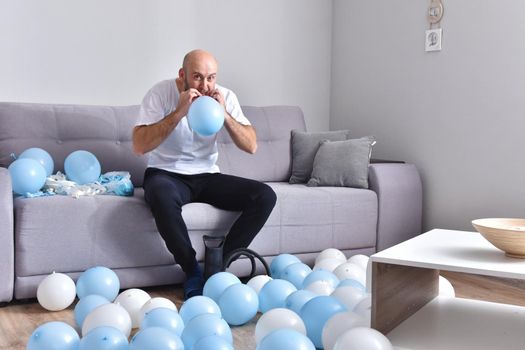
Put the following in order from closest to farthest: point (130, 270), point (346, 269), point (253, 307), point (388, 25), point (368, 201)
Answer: point (253, 307) < point (346, 269) < point (130, 270) < point (368, 201) < point (388, 25)

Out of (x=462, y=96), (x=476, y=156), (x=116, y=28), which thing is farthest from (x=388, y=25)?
(x=116, y=28)

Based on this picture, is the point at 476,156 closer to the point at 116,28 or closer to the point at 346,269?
the point at 346,269

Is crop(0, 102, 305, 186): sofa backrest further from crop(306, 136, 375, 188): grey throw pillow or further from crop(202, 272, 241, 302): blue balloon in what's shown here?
crop(202, 272, 241, 302): blue balloon

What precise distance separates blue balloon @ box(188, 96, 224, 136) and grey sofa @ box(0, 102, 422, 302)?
1.36 feet

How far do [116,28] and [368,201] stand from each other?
1746mm

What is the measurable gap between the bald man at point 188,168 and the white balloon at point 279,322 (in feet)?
2.58

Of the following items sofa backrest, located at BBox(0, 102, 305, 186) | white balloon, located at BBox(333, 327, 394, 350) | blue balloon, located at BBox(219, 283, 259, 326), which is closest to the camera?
white balloon, located at BBox(333, 327, 394, 350)

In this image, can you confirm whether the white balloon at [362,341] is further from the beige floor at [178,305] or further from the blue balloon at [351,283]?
the blue balloon at [351,283]

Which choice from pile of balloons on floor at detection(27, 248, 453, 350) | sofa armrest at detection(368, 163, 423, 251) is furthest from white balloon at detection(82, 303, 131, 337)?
sofa armrest at detection(368, 163, 423, 251)

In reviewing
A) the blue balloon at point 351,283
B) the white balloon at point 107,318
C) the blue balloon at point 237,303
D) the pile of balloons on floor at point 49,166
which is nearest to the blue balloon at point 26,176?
the pile of balloons on floor at point 49,166

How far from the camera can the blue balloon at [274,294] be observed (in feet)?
7.78

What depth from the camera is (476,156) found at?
11.9 feet

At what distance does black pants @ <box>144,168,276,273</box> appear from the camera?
2781 millimetres

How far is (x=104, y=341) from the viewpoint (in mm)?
1774
